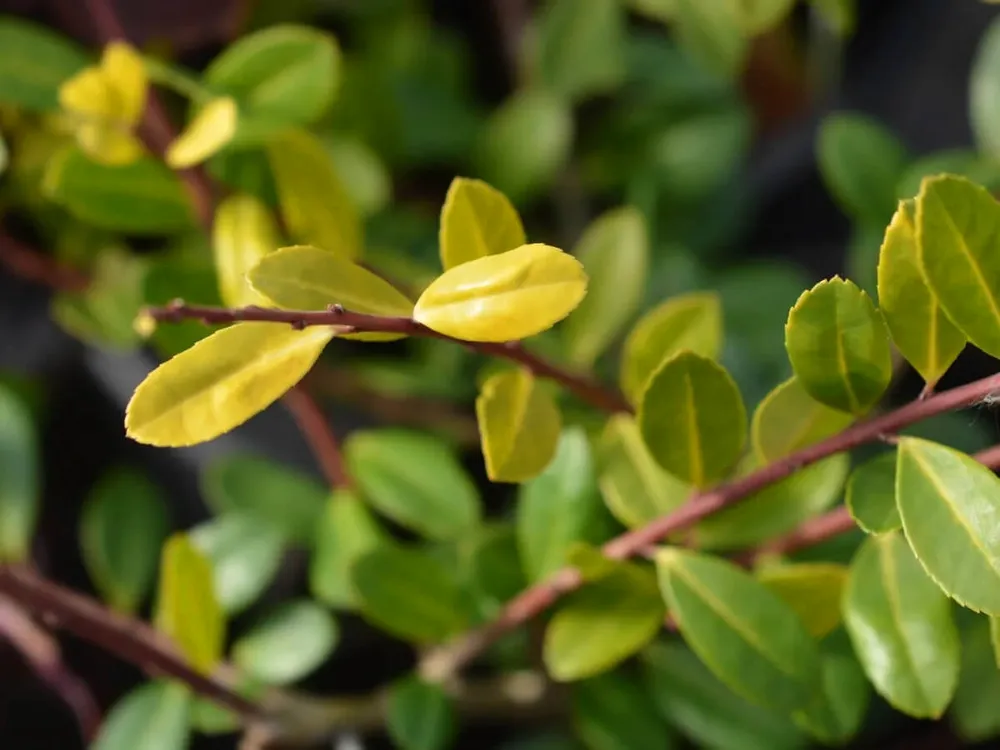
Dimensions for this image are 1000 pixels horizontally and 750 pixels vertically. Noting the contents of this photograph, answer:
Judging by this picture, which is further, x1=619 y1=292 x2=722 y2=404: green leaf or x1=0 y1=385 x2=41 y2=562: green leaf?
x1=0 y1=385 x2=41 y2=562: green leaf

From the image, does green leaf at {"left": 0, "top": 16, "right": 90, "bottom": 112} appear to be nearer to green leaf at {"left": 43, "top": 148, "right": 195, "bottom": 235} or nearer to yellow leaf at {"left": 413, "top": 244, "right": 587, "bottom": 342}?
green leaf at {"left": 43, "top": 148, "right": 195, "bottom": 235}

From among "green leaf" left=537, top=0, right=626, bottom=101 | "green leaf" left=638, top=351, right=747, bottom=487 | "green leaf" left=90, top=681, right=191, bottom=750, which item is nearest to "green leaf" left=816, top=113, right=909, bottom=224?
"green leaf" left=537, top=0, right=626, bottom=101

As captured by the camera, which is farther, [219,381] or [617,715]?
[617,715]

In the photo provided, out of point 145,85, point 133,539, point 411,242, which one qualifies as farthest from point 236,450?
point 145,85

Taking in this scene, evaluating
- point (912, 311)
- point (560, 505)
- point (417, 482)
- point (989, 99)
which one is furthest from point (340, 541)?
point (989, 99)

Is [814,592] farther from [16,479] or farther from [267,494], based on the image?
[16,479]

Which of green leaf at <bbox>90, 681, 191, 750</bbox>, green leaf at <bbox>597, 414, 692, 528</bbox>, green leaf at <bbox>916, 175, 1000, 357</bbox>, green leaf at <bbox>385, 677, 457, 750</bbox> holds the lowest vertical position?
green leaf at <bbox>385, 677, 457, 750</bbox>
